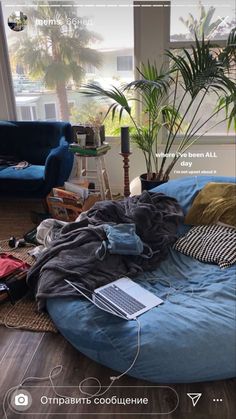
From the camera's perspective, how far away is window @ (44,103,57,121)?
3.40 metres

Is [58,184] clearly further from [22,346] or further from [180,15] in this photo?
[180,15]

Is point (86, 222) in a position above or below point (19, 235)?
above

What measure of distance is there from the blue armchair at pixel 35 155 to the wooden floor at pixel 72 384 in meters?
1.30

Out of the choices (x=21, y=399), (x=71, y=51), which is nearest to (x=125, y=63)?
(x=71, y=51)

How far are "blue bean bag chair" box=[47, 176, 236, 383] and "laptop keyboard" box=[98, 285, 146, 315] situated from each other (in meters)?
0.06

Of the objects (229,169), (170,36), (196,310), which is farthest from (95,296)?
(170,36)

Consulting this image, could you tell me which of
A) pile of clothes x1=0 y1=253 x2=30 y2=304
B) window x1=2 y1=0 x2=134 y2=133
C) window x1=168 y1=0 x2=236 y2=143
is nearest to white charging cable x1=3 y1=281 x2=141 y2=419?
pile of clothes x1=0 y1=253 x2=30 y2=304

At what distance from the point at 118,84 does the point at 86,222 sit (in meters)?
1.69

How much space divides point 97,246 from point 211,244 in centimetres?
62

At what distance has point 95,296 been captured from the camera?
1.63 m

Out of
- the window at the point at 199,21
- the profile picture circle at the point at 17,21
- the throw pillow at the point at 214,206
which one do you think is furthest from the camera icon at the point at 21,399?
the profile picture circle at the point at 17,21

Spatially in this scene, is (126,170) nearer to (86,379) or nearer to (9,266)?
(9,266)

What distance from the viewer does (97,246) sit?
1864 millimetres

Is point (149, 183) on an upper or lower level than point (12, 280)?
upper
